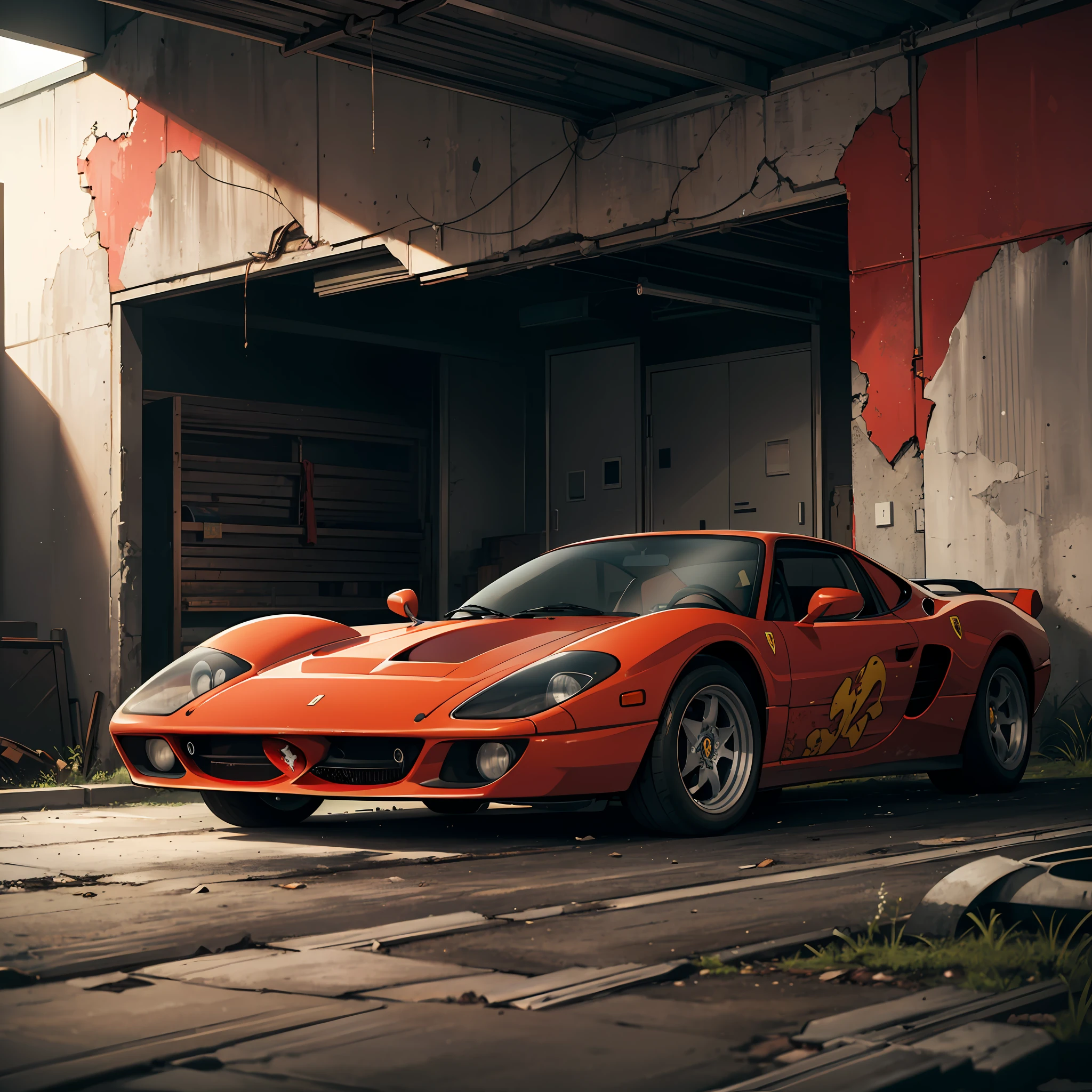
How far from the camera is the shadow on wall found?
14461 mm

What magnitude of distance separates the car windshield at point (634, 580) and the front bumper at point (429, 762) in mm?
835

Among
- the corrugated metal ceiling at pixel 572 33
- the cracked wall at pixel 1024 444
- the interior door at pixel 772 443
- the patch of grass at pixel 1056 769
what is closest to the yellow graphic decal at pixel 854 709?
the patch of grass at pixel 1056 769

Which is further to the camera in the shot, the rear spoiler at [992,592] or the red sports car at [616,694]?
the rear spoiler at [992,592]

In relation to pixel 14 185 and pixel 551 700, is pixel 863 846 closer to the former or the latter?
pixel 551 700

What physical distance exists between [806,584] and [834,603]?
0.98 m

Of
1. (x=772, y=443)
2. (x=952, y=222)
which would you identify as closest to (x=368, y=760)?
(x=952, y=222)

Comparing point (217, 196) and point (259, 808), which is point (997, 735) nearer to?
point (259, 808)

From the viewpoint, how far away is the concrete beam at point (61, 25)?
48.1 ft

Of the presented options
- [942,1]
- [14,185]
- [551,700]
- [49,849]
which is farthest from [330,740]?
[14,185]

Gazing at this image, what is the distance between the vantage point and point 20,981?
325 centimetres

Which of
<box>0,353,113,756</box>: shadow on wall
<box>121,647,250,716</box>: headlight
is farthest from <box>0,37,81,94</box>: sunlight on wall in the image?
<box>121,647,250,716</box>: headlight

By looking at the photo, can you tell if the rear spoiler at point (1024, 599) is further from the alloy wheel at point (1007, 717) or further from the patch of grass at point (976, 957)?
the patch of grass at point (976, 957)

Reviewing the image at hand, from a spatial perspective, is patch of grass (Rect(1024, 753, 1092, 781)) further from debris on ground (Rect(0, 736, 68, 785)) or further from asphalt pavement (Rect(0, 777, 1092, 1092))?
debris on ground (Rect(0, 736, 68, 785))

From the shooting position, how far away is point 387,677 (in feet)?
18.5
